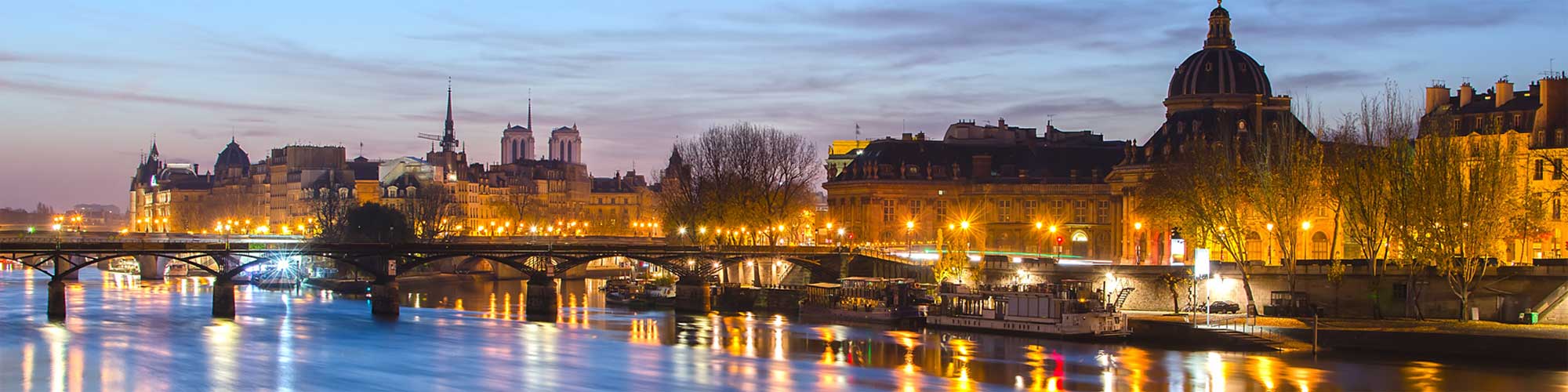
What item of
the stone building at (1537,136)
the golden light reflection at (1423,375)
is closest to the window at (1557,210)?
the stone building at (1537,136)

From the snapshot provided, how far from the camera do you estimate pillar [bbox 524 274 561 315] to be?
8581cm

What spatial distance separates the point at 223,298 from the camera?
270 feet

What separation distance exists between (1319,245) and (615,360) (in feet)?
136

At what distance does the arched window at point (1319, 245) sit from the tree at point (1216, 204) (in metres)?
4.83

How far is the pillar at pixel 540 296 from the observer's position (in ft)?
282

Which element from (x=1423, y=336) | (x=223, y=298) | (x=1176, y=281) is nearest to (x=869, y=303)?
(x=1176, y=281)

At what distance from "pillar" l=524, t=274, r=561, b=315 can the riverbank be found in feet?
103

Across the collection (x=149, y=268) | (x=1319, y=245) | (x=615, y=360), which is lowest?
(x=615, y=360)

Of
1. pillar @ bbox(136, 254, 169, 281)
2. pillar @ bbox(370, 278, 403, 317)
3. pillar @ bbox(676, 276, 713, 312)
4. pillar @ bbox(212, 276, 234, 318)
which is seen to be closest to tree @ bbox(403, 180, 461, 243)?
pillar @ bbox(136, 254, 169, 281)

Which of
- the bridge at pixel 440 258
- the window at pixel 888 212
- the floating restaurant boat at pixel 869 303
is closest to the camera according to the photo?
the floating restaurant boat at pixel 869 303

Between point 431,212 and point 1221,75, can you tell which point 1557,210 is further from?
point 431,212

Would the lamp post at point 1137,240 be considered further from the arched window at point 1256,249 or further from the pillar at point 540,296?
the pillar at point 540,296

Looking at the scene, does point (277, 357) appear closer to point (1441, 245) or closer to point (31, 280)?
point (1441, 245)

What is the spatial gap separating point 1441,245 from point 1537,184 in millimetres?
14315
